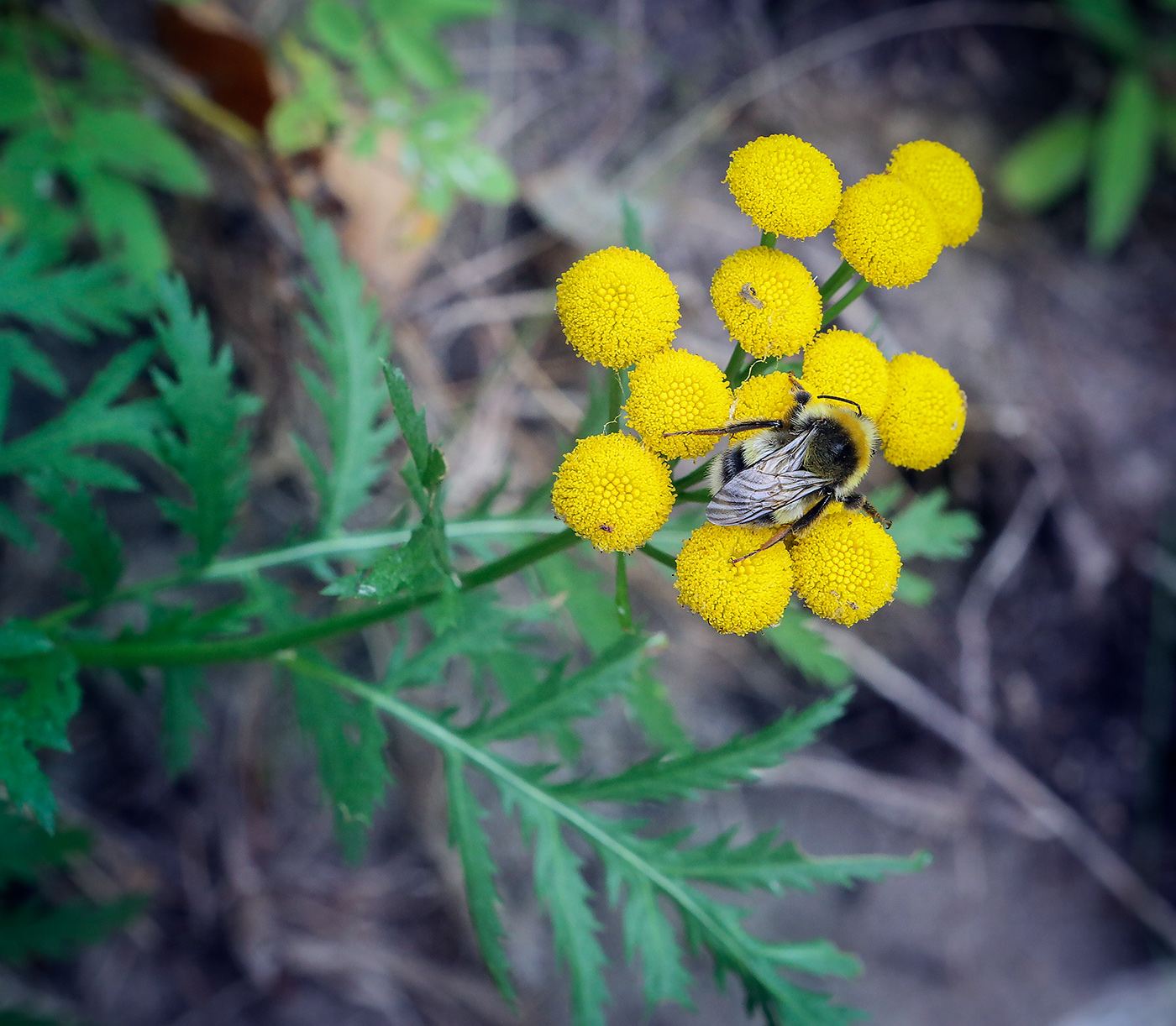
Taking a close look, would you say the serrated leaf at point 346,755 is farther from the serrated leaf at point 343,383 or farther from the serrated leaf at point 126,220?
the serrated leaf at point 126,220

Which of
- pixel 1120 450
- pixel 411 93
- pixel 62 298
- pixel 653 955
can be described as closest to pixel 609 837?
pixel 653 955

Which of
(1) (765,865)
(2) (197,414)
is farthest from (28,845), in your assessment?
(1) (765,865)

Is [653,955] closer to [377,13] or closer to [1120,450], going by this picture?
[377,13]

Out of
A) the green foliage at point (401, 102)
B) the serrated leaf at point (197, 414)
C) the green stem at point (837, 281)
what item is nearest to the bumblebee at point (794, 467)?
the green stem at point (837, 281)

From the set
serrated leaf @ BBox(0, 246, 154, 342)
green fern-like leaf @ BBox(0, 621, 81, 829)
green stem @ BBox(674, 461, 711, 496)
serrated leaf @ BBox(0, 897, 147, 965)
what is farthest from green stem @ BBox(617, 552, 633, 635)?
serrated leaf @ BBox(0, 897, 147, 965)

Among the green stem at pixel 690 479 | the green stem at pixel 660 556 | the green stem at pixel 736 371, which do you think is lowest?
the green stem at pixel 660 556

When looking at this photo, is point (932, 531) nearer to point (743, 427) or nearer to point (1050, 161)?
point (743, 427)
